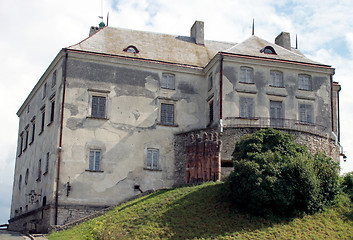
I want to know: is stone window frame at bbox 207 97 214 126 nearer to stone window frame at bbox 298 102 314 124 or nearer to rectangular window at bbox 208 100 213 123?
rectangular window at bbox 208 100 213 123

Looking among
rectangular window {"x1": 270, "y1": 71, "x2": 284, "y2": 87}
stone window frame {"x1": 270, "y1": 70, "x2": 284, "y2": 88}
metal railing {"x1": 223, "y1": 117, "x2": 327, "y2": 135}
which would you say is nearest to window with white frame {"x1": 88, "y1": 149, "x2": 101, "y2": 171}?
metal railing {"x1": 223, "y1": 117, "x2": 327, "y2": 135}

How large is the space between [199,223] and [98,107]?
14.1 meters

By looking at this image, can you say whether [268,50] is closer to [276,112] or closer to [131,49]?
[276,112]

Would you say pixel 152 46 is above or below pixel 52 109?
above

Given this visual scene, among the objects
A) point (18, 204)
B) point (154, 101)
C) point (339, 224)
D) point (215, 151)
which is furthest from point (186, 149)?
point (18, 204)

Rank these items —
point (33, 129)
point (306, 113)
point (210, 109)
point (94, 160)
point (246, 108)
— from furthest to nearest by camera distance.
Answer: point (33, 129) → point (210, 109) → point (306, 113) → point (246, 108) → point (94, 160)

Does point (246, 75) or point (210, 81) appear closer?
point (246, 75)

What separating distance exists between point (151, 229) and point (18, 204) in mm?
20895

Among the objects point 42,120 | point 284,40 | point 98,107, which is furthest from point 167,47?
point 42,120

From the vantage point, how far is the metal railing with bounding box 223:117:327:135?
40781 mm

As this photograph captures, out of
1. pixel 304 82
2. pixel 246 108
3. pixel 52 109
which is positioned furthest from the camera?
pixel 304 82

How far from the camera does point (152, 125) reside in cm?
4225

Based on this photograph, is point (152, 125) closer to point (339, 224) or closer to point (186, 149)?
point (186, 149)

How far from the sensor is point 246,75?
42.5 meters
